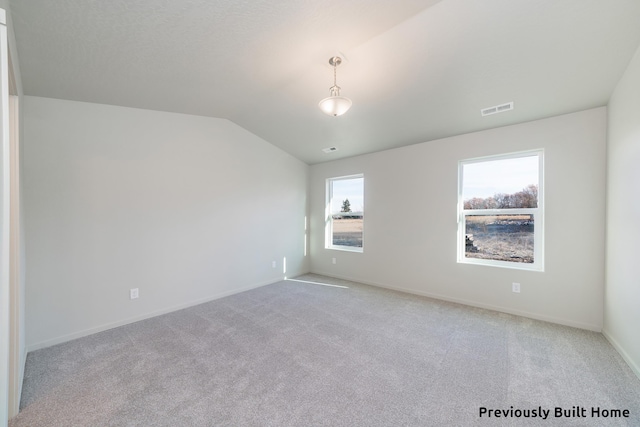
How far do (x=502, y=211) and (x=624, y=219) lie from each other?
1.17 meters

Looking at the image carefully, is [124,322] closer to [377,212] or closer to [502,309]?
[377,212]

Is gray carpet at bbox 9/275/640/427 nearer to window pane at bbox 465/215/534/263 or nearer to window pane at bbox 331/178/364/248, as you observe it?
window pane at bbox 465/215/534/263

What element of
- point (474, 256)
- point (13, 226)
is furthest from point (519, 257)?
point (13, 226)

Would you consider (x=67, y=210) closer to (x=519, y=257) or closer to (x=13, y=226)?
(x=13, y=226)

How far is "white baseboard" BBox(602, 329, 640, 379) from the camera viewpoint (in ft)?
6.66

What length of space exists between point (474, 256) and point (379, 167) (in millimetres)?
2036

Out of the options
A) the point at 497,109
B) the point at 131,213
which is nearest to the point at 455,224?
the point at 497,109

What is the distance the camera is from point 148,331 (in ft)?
9.46

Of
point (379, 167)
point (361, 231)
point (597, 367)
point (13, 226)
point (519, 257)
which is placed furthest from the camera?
point (361, 231)

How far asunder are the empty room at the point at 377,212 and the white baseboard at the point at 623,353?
2cm

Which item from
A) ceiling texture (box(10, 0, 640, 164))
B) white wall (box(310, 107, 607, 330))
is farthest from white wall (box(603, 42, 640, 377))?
ceiling texture (box(10, 0, 640, 164))

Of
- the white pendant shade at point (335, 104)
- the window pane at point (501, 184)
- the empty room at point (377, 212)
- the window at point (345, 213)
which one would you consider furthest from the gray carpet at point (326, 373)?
the white pendant shade at point (335, 104)

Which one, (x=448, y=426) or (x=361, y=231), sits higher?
(x=361, y=231)

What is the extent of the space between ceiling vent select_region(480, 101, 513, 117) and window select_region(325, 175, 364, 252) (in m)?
2.22
